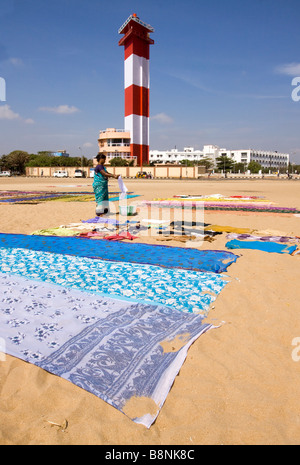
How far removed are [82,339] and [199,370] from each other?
0.87 meters

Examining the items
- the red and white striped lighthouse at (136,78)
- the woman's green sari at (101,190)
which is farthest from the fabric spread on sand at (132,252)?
the red and white striped lighthouse at (136,78)

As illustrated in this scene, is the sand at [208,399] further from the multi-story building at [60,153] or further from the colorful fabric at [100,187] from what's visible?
the multi-story building at [60,153]

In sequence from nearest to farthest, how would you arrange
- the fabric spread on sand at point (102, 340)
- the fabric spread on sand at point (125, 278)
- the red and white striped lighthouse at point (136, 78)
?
the fabric spread on sand at point (102, 340)
the fabric spread on sand at point (125, 278)
the red and white striped lighthouse at point (136, 78)

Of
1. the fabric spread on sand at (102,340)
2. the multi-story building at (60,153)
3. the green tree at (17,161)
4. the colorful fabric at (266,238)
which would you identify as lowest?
the fabric spread on sand at (102,340)

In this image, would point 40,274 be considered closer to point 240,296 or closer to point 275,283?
point 240,296

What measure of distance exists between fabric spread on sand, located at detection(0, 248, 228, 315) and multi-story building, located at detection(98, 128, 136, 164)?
53642mm

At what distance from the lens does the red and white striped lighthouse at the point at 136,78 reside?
2060 inches

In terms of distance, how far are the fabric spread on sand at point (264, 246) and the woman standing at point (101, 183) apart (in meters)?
2.85

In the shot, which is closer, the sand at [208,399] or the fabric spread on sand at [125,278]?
the sand at [208,399]

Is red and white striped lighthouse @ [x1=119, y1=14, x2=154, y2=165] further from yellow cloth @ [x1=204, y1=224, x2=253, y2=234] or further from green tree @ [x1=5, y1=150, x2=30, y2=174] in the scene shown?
yellow cloth @ [x1=204, y1=224, x2=253, y2=234]

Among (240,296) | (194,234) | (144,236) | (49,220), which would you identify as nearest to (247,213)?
(194,234)

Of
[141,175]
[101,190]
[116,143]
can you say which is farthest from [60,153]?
[101,190]

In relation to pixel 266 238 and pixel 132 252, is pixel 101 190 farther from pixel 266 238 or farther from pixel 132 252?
pixel 266 238

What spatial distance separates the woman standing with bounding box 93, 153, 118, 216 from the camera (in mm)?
6707
